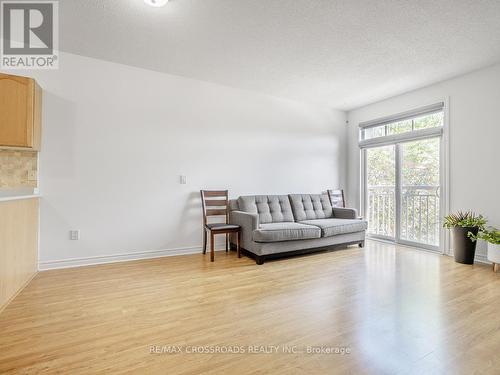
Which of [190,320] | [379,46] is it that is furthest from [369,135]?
[190,320]

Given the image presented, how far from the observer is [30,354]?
1.52 m

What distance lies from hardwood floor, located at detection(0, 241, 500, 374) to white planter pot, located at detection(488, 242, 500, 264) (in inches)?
8.6

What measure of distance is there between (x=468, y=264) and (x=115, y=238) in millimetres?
4638

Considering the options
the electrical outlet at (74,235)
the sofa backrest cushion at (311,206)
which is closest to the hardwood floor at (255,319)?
the electrical outlet at (74,235)

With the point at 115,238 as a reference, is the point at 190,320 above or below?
below

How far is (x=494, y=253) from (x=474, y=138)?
156 centimetres

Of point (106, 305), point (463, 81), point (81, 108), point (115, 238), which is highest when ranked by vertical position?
point (463, 81)

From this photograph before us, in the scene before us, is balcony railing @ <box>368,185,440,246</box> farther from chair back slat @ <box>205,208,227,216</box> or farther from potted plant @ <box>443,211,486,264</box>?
chair back slat @ <box>205,208,227,216</box>

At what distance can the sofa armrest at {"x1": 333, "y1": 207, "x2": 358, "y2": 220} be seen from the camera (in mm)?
4500

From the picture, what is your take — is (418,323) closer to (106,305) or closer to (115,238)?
(106,305)

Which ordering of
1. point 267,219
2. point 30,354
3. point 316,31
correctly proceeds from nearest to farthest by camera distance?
point 30,354 < point 316,31 < point 267,219

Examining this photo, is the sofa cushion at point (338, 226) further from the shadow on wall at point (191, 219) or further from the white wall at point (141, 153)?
the shadow on wall at point (191, 219)

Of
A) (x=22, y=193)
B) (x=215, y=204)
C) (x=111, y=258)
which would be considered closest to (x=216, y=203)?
(x=215, y=204)

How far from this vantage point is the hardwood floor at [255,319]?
146 centimetres
